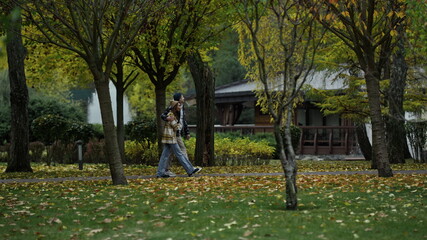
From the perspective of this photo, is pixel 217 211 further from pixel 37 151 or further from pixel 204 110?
pixel 37 151

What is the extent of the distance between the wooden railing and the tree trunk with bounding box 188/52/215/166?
1357 cm

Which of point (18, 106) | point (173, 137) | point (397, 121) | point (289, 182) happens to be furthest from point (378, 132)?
point (18, 106)

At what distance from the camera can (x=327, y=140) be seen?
35.5 meters

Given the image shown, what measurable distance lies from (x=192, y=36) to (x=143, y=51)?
1513 millimetres

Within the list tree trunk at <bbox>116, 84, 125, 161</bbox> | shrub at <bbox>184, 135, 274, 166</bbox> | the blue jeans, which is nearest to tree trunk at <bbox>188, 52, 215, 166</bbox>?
shrub at <bbox>184, 135, 274, 166</bbox>

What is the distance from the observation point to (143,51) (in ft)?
64.6

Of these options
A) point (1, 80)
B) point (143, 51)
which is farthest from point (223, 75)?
point (143, 51)

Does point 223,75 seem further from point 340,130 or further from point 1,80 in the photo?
point 340,130

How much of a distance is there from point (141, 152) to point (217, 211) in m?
16.4

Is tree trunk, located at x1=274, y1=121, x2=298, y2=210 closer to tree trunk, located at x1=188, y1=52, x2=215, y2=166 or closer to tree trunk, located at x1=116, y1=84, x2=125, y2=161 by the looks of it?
tree trunk, located at x1=188, y1=52, x2=215, y2=166

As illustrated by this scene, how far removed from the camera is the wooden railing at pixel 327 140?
3462 centimetres

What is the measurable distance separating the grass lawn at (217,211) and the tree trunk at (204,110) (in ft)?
26.4

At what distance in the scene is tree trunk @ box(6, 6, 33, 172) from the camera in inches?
750

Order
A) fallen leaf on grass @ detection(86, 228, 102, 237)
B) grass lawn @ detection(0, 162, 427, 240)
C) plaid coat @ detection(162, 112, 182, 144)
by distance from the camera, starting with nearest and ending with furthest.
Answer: grass lawn @ detection(0, 162, 427, 240) < fallen leaf on grass @ detection(86, 228, 102, 237) < plaid coat @ detection(162, 112, 182, 144)
